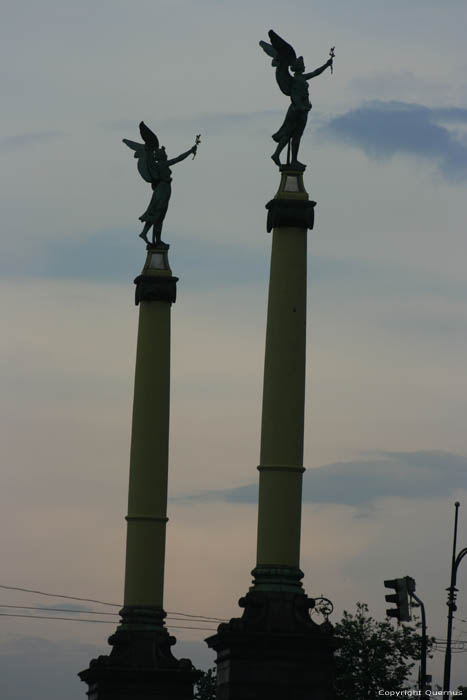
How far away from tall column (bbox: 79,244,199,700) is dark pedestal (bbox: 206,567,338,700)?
1089 cm

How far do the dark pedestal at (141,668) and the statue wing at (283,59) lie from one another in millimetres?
15173

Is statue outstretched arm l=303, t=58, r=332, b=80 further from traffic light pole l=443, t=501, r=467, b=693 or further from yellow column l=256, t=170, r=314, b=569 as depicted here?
traffic light pole l=443, t=501, r=467, b=693

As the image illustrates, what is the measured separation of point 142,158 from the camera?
54688 mm

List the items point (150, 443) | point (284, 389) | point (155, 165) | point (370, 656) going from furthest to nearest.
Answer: point (370, 656) < point (155, 165) < point (150, 443) < point (284, 389)

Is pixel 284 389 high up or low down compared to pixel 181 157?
down

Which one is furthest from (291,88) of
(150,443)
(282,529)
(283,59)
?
(150,443)

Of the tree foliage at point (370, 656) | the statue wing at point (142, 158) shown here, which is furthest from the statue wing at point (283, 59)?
the tree foliage at point (370, 656)

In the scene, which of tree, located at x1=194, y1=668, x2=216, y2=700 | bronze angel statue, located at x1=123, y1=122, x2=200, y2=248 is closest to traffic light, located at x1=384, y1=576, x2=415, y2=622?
bronze angel statue, located at x1=123, y1=122, x2=200, y2=248

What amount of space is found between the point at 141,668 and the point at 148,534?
376 cm

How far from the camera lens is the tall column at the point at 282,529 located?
36688 mm

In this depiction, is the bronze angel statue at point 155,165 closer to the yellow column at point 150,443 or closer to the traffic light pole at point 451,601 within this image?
the yellow column at point 150,443

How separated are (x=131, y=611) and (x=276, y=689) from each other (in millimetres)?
13310

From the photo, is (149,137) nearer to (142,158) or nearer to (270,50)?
(142,158)

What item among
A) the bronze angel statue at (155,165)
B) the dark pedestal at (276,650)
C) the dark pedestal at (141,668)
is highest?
the bronze angel statue at (155,165)
